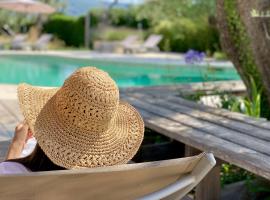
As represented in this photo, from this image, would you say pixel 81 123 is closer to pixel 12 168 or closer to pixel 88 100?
pixel 88 100

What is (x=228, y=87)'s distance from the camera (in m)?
6.26

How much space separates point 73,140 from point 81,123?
0.07 meters

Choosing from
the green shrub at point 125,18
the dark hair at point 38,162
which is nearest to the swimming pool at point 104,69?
the green shrub at point 125,18

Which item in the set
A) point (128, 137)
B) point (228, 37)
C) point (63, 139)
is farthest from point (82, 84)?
point (228, 37)

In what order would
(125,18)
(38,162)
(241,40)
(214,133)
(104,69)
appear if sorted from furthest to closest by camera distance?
(125,18) < (104,69) < (241,40) < (214,133) < (38,162)

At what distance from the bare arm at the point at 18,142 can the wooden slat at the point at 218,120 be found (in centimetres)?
171

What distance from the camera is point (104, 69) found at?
634 inches

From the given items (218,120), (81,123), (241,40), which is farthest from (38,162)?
(241,40)

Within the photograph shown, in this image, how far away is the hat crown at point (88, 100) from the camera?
1.66m

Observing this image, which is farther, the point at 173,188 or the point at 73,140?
the point at 73,140

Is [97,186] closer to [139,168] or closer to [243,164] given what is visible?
[139,168]

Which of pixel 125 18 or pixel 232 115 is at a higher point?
pixel 125 18

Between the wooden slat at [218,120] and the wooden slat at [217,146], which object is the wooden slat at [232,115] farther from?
the wooden slat at [217,146]

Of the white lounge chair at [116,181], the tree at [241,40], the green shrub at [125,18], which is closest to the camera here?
the white lounge chair at [116,181]
